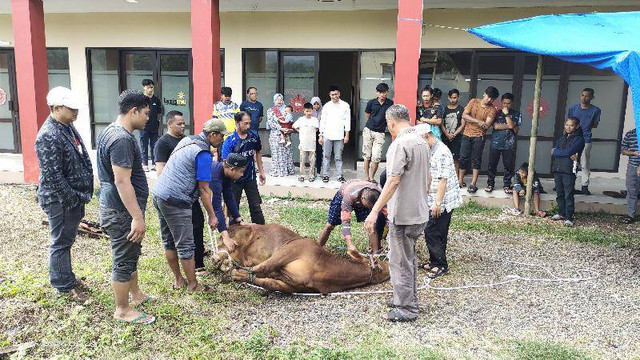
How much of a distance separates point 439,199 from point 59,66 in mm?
9862

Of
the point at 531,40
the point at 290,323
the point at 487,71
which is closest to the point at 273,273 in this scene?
the point at 290,323

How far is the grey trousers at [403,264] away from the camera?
Result: 431 centimetres

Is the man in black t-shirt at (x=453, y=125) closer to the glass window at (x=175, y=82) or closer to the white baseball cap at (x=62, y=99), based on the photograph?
the glass window at (x=175, y=82)

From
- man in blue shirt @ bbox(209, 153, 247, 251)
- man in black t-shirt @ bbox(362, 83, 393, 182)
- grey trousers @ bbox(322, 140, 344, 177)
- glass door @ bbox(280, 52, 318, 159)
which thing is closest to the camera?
man in blue shirt @ bbox(209, 153, 247, 251)

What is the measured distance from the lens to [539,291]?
197 inches

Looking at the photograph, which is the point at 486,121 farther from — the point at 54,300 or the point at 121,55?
the point at 121,55

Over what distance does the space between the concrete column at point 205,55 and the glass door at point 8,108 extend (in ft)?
18.9

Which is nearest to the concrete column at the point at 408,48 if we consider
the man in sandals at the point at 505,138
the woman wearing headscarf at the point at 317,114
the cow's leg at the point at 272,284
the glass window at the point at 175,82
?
the man in sandals at the point at 505,138

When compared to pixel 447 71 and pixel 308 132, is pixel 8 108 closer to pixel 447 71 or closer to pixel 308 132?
pixel 308 132

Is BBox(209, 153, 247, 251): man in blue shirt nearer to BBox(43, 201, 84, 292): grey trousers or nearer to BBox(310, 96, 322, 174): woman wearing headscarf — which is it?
BBox(43, 201, 84, 292): grey trousers

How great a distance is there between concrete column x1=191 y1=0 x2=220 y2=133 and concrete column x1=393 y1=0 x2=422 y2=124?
302 centimetres

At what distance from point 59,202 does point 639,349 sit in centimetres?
480

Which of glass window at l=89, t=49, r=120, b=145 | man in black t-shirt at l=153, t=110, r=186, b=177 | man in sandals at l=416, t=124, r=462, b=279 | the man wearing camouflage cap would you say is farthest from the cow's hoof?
glass window at l=89, t=49, r=120, b=145

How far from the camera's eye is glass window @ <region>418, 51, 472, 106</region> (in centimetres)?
974
